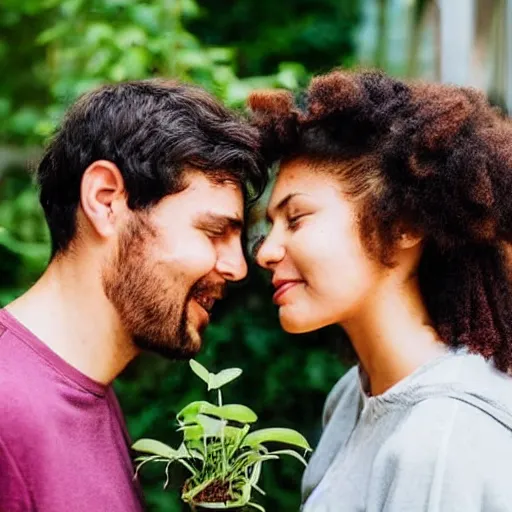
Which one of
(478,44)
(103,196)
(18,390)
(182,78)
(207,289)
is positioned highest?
(478,44)

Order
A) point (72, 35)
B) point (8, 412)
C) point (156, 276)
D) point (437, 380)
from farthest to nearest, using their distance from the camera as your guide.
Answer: point (72, 35) < point (156, 276) < point (437, 380) < point (8, 412)

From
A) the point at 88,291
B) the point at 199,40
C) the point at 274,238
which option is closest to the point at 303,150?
the point at 274,238

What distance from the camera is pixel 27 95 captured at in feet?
11.9

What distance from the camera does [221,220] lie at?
2.04m

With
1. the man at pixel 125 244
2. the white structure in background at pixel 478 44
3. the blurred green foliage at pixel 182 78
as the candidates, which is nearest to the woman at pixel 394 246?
the man at pixel 125 244

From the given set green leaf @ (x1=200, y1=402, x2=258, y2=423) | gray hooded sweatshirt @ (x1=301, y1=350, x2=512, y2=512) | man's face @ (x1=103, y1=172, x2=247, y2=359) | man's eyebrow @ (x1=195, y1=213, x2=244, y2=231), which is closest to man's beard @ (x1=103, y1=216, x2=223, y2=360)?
man's face @ (x1=103, y1=172, x2=247, y2=359)

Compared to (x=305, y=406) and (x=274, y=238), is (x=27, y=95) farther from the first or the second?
(x=274, y=238)

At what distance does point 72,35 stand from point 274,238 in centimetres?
163

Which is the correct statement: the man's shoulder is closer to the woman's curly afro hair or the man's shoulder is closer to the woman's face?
the woman's face

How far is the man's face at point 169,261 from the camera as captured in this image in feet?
6.54

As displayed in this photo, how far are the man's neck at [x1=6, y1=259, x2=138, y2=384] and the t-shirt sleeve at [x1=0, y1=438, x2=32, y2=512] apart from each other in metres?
0.28

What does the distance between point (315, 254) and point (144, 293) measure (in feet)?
1.25

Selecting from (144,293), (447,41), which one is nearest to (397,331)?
(144,293)

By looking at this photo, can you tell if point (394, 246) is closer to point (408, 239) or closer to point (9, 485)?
point (408, 239)
